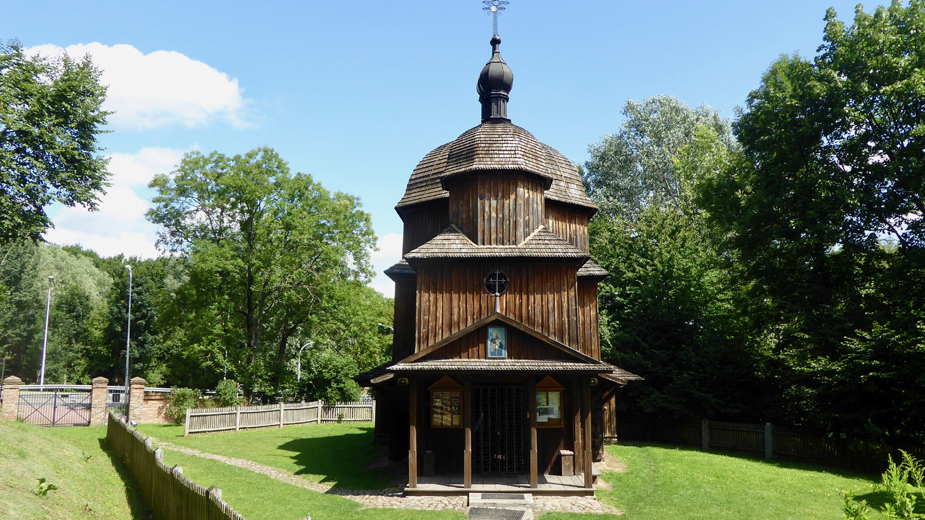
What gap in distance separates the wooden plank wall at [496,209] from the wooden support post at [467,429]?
13.9 ft

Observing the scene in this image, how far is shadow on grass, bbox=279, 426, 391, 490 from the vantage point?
639 inches

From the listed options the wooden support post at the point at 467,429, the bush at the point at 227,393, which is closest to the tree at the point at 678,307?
the wooden support post at the point at 467,429

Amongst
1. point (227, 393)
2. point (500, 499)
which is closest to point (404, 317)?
point (500, 499)

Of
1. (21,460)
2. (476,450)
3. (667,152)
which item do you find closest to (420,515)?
(476,450)

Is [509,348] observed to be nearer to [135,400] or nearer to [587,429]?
[587,429]

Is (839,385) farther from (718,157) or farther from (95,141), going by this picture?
(95,141)

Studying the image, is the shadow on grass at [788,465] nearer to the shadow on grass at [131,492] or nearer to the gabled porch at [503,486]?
the gabled porch at [503,486]

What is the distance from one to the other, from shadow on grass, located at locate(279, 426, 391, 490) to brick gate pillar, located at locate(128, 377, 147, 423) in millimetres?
8264

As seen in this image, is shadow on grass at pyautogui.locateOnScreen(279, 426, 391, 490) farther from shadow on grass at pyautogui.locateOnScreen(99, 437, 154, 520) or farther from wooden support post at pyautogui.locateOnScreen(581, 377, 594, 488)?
wooden support post at pyautogui.locateOnScreen(581, 377, 594, 488)

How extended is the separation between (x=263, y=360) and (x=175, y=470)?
69.9ft

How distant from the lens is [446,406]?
16.2 meters

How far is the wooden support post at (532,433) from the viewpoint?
14438 mm

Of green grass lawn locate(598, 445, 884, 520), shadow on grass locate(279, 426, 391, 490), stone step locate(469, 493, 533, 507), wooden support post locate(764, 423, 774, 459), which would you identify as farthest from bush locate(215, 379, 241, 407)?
wooden support post locate(764, 423, 774, 459)

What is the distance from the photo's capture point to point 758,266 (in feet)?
75.5
